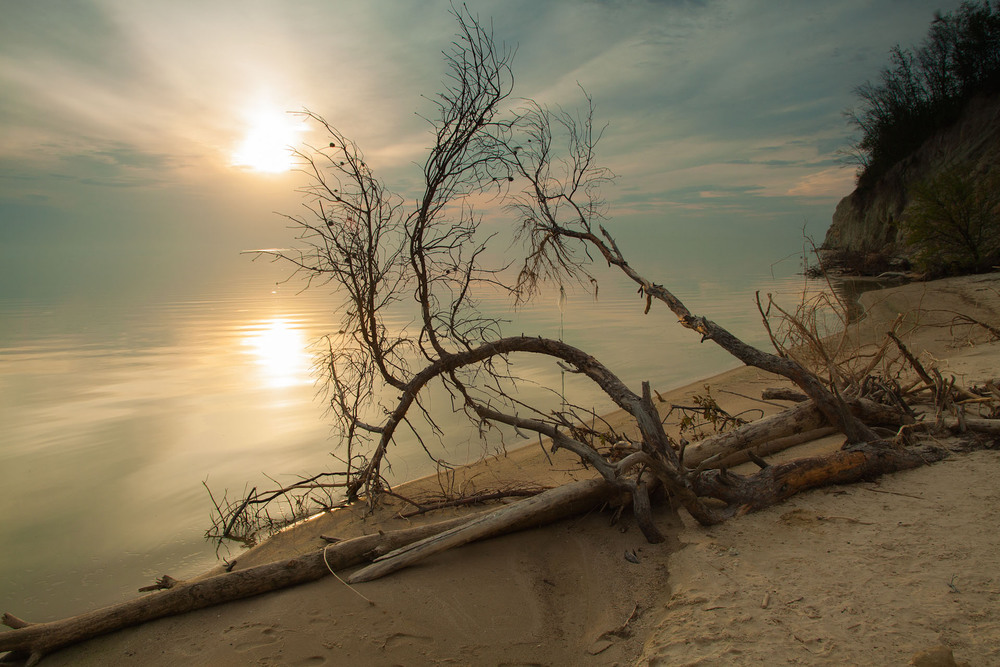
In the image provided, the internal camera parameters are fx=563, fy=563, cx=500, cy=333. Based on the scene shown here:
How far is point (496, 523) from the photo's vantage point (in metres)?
4.52

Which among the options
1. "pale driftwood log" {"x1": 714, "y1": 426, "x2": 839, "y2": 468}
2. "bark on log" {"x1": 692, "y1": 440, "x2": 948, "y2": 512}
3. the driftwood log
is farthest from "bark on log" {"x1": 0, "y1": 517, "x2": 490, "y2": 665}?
"pale driftwood log" {"x1": 714, "y1": 426, "x2": 839, "y2": 468}

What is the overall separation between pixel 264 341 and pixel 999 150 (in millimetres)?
28068

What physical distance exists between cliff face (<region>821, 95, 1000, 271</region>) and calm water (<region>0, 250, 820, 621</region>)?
10938 mm

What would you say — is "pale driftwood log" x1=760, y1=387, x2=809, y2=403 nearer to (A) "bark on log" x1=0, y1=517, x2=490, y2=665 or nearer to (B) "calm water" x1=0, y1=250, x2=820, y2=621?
(A) "bark on log" x1=0, y1=517, x2=490, y2=665

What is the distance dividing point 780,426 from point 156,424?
9.90 metres

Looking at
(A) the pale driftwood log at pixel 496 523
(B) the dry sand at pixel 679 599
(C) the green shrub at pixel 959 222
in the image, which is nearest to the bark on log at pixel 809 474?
(B) the dry sand at pixel 679 599

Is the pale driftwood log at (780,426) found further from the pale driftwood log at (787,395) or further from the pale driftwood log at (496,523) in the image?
the pale driftwood log at (496,523)

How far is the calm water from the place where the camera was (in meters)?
5.92

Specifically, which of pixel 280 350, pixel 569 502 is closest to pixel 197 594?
pixel 569 502

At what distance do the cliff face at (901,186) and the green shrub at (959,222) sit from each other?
2.35m

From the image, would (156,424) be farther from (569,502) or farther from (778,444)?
(778,444)

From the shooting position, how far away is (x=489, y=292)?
2978cm

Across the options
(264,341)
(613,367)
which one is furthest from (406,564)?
(264,341)

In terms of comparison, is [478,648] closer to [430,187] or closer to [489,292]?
[430,187]
